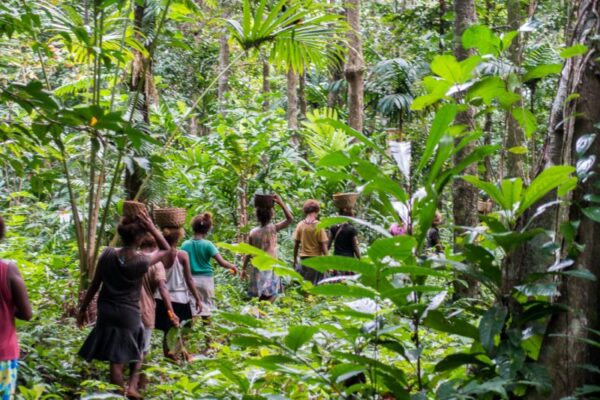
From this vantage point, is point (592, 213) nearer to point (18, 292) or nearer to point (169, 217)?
point (18, 292)

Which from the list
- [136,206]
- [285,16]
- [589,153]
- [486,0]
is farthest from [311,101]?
[589,153]

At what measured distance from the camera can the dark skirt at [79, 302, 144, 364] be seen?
5660 mm

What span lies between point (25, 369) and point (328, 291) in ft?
11.3

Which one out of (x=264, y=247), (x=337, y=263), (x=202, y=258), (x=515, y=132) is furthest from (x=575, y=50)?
(x=264, y=247)

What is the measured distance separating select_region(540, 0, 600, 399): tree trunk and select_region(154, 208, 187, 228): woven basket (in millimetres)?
4339

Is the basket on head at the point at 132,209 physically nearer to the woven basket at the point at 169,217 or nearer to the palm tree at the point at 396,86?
the woven basket at the point at 169,217

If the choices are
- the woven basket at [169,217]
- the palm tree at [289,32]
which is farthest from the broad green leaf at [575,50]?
the palm tree at [289,32]

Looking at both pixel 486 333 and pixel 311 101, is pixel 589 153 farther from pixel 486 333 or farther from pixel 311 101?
pixel 311 101

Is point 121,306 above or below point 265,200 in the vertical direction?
below

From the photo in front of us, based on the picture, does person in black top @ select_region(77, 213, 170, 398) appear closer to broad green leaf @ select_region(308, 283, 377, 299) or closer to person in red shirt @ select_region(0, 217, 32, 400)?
person in red shirt @ select_region(0, 217, 32, 400)

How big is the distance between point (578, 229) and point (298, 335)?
3.33ft

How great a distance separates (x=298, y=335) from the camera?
2.61 meters

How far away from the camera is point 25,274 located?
7.75 meters

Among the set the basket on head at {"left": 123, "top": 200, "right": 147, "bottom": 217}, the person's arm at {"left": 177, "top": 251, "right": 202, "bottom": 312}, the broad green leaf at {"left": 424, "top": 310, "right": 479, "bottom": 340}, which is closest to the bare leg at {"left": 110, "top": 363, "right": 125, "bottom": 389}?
the basket on head at {"left": 123, "top": 200, "right": 147, "bottom": 217}
